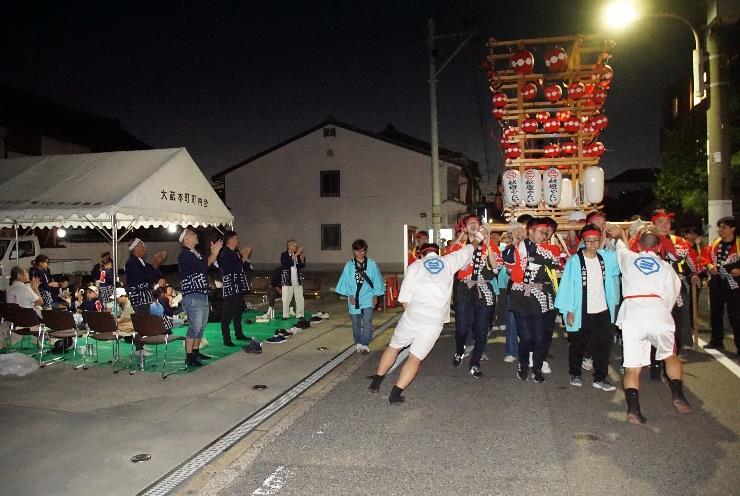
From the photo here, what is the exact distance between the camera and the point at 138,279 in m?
7.90

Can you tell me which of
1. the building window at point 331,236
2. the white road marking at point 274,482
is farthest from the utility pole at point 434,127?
the building window at point 331,236

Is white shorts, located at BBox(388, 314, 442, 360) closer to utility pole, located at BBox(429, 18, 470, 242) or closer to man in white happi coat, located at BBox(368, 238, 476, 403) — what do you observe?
man in white happi coat, located at BBox(368, 238, 476, 403)

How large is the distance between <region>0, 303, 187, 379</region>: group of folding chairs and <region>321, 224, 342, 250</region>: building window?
24.2 metres

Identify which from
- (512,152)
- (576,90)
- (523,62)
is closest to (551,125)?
(576,90)

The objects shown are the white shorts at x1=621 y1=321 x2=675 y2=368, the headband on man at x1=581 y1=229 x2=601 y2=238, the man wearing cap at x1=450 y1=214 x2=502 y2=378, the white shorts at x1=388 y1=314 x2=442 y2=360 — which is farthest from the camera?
the man wearing cap at x1=450 y1=214 x2=502 y2=378

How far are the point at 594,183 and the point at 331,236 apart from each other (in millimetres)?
23492

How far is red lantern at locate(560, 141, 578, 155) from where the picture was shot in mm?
10984

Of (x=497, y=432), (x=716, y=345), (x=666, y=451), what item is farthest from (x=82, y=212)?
(x=716, y=345)

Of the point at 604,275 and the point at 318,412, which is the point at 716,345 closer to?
the point at 604,275

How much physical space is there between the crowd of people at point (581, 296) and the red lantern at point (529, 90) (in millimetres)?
4476

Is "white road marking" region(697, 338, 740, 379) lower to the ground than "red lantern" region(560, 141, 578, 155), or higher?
lower

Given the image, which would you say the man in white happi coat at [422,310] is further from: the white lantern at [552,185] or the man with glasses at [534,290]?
the white lantern at [552,185]

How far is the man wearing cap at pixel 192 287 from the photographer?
7.40 metres

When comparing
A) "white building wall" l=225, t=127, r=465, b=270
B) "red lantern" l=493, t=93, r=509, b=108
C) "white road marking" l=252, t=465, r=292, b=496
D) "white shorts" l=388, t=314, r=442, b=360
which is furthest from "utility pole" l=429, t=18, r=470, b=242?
"white building wall" l=225, t=127, r=465, b=270
